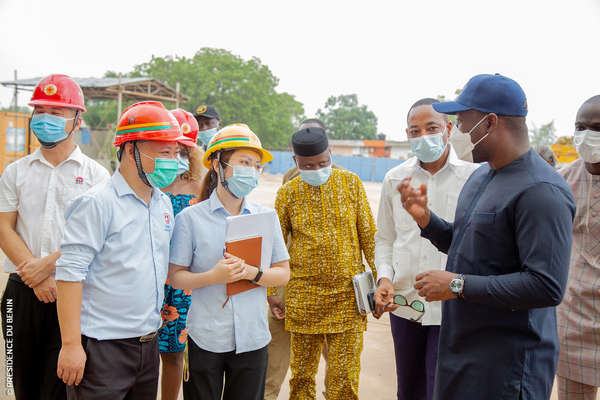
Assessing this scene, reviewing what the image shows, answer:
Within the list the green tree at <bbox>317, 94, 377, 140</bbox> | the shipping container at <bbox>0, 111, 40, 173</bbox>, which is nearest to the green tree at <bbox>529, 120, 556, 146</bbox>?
the green tree at <bbox>317, 94, 377, 140</bbox>

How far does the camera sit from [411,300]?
2900 millimetres

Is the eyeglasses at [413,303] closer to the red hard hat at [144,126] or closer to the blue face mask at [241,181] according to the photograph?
the blue face mask at [241,181]

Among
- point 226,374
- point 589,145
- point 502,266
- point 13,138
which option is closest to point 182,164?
point 226,374

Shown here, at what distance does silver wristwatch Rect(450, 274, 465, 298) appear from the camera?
1.85 meters

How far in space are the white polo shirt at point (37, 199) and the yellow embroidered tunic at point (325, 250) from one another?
1.44m

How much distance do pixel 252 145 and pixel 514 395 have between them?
1757 mm

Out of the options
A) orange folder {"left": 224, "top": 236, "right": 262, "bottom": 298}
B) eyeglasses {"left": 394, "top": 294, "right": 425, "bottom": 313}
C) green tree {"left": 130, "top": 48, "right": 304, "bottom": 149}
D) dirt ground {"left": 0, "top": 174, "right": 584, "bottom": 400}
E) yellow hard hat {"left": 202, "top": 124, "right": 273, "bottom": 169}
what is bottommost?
dirt ground {"left": 0, "top": 174, "right": 584, "bottom": 400}

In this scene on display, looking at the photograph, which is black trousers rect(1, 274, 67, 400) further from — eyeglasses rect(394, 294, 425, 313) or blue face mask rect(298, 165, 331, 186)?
eyeglasses rect(394, 294, 425, 313)

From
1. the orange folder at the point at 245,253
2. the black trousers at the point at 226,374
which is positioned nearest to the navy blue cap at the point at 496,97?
the orange folder at the point at 245,253

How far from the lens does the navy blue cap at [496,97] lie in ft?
6.22

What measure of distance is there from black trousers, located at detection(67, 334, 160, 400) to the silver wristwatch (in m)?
1.53

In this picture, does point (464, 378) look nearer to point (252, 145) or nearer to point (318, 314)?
point (318, 314)

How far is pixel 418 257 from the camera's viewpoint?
9.52 ft

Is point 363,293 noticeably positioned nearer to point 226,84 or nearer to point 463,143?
point 463,143
